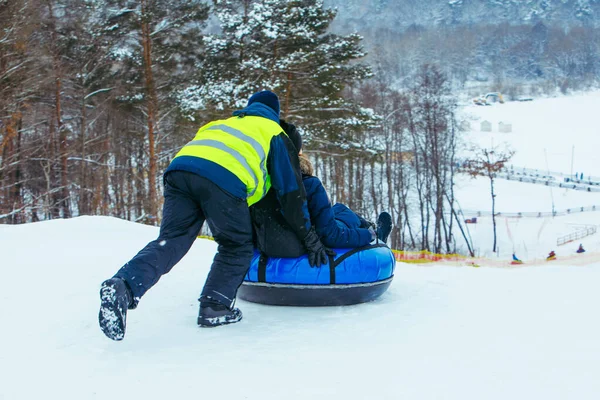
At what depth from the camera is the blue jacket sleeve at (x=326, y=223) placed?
134 inches

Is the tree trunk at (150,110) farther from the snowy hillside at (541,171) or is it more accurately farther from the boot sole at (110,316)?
the snowy hillside at (541,171)

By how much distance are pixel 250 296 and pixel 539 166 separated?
2124 inches

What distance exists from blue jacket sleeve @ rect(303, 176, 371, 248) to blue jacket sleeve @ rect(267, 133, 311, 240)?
21 cm

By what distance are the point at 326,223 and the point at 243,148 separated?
2.79 feet

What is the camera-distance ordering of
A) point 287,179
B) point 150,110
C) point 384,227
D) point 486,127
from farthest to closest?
1. point 486,127
2. point 150,110
3. point 384,227
4. point 287,179

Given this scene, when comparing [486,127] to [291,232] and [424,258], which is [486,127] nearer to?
[424,258]

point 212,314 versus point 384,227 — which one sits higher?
point 384,227

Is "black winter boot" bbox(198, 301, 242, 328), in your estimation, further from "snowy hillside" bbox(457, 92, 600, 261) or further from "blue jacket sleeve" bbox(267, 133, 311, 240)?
"snowy hillside" bbox(457, 92, 600, 261)

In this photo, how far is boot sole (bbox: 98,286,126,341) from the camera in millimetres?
2449

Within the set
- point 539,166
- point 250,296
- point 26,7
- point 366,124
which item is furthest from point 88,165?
point 539,166

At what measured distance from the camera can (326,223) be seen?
344 cm

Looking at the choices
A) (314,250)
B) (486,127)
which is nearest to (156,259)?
(314,250)

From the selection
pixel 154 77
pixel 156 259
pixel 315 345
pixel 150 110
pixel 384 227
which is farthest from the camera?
pixel 154 77

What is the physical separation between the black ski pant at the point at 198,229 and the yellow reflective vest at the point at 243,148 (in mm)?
129
